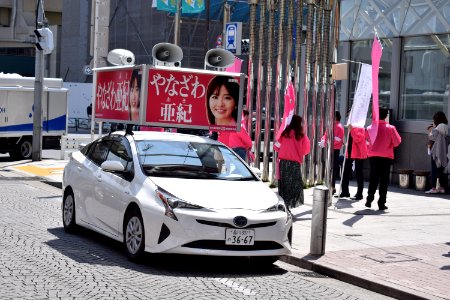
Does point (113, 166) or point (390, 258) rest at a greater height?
point (113, 166)

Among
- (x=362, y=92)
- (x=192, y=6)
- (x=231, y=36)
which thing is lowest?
(x=362, y=92)

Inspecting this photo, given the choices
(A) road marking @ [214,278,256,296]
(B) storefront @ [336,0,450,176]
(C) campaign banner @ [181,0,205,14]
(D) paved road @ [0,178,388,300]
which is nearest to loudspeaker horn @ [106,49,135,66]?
(B) storefront @ [336,0,450,176]

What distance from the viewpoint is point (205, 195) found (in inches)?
404

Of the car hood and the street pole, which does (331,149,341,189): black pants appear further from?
the street pole

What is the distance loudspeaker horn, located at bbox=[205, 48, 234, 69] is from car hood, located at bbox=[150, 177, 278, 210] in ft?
19.3

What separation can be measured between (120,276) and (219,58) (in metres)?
7.75

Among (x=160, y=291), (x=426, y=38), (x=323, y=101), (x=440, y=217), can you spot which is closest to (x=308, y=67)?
(x=323, y=101)

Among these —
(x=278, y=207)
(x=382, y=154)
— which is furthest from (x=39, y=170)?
(x=278, y=207)

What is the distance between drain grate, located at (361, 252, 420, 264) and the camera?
11148mm

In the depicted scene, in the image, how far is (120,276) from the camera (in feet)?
31.3

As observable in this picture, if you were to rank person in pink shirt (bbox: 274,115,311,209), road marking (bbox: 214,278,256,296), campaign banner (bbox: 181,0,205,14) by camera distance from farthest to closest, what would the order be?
1. campaign banner (bbox: 181,0,205,14)
2. person in pink shirt (bbox: 274,115,311,209)
3. road marking (bbox: 214,278,256,296)

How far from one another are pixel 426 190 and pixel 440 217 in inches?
218

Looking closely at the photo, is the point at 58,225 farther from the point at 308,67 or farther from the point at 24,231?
the point at 308,67

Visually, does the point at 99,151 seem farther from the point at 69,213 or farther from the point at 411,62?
the point at 411,62
